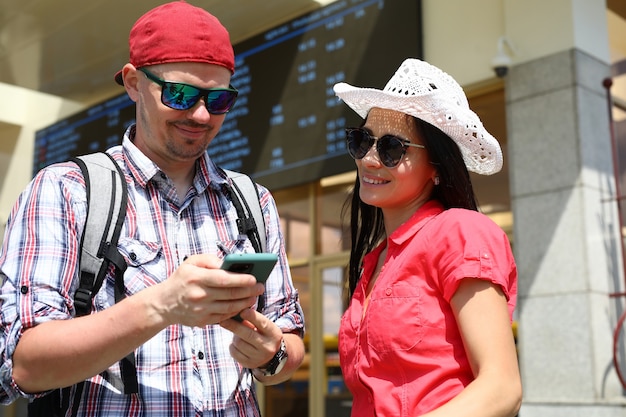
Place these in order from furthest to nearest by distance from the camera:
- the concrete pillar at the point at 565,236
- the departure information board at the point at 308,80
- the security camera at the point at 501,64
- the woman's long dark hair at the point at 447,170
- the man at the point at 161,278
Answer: the departure information board at the point at 308,80 < the security camera at the point at 501,64 < the concrete pillar at the point at 565,236 < the woman's long dark hair at the point at 447,170 < the man at the point at 161,278

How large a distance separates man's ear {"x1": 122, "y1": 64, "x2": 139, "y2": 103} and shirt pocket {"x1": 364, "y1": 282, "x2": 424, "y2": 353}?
32.3 inches

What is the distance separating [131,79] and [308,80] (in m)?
4.20

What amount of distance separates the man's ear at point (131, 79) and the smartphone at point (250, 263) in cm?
77

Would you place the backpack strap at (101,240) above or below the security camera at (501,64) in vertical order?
below

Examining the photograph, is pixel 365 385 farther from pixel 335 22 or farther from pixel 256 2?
pixel 256 2

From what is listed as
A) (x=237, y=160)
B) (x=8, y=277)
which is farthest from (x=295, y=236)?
(x=8, y=277)

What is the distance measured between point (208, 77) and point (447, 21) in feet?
13.1

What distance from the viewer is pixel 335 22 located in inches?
233

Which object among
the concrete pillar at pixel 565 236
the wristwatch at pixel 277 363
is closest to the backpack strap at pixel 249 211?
the wristwatch at pixel 277 363

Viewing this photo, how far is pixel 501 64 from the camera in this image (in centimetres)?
507

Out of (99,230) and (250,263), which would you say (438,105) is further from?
(99,230)

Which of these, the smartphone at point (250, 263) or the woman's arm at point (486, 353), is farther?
the woman's arm at point (486, 353)

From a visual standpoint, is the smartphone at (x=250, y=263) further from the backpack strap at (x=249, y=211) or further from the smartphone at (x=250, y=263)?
the backpack strap at (x=249, y=211)

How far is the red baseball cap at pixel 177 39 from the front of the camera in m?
1.87
